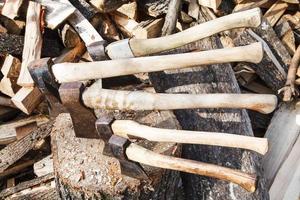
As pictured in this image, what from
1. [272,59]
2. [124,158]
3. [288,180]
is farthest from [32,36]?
[288,180]

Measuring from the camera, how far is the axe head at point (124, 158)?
1.80 meters

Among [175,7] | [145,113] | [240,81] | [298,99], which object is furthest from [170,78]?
[298,99]

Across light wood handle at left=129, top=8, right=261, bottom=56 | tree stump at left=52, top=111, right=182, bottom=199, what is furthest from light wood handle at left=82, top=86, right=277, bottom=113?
light wood handle at left=129, top=8, right=261, bottom=56

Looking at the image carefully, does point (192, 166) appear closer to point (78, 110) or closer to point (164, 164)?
point (164, 164)

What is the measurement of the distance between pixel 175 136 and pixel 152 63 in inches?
16.1

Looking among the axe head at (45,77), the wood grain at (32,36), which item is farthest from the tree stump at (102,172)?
the wood grain at (32,36)

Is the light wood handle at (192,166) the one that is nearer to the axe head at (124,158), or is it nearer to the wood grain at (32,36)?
the axe head at (124,158)

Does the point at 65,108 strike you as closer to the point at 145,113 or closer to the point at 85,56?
the point at 145,113

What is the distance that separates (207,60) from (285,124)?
107cm

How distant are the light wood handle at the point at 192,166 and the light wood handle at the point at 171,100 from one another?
0.23 metres

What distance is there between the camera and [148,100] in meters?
1.94

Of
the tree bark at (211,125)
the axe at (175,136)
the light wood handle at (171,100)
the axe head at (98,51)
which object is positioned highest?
the axe head at (98,51)

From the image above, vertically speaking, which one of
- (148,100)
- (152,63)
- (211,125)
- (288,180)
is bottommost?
(288,180)

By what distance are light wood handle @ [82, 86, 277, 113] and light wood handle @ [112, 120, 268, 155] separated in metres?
0.11
